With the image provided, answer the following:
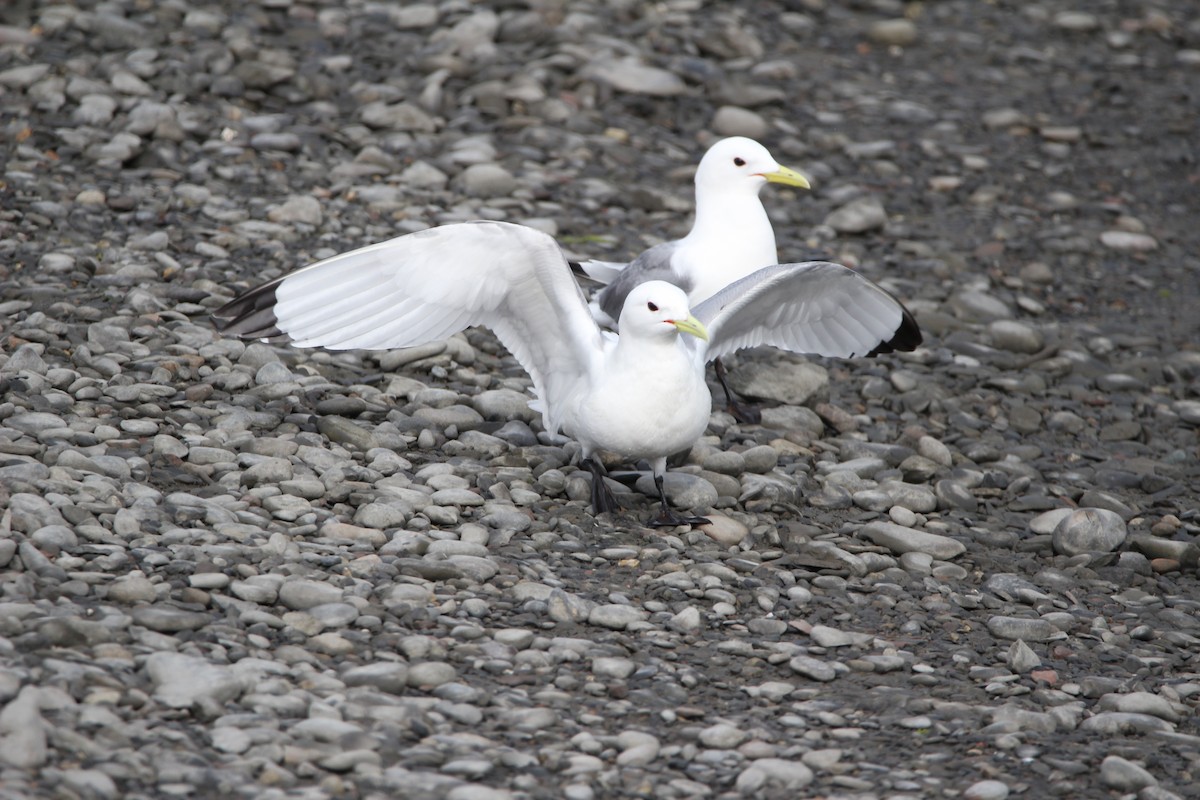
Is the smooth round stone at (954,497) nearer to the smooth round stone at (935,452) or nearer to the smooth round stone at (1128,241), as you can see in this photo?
the smooth round stone at (935,452)

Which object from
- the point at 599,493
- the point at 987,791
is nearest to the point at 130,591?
the point at 599,493

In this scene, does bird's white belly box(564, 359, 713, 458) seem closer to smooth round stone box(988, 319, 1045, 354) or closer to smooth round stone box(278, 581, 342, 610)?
smooth round stone box(278, 581, 342, 610)

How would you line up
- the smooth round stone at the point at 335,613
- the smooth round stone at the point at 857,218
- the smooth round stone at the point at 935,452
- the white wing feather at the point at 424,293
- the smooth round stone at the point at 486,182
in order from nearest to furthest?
the smooth round stone at the point at 335,613, the white wing feather at the point at 424,293, the smooth round stone at the point at 935,452, the smooth round stone at the point at 486,182, the smooth round stone at the point at 857,218

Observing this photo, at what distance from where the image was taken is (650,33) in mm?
9695

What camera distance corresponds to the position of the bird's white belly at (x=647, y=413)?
508 centimetres

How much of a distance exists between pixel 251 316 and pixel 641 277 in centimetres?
196

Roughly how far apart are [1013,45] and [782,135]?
2890 mm

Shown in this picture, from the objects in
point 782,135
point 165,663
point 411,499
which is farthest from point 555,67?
point 165,663

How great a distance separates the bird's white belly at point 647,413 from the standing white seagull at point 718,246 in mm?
1348

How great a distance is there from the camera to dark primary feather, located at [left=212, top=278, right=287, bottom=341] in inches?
210

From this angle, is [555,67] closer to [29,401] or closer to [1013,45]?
[1013,45]

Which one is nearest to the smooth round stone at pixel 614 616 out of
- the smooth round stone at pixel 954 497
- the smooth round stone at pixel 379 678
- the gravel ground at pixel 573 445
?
the gravel ground at pixel 573 445

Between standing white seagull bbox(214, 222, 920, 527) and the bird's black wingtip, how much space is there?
0.40m

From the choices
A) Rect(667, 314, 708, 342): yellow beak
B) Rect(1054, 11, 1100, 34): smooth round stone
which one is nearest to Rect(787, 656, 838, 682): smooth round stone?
Rect(667, 314, 708, 342): yellow beak
